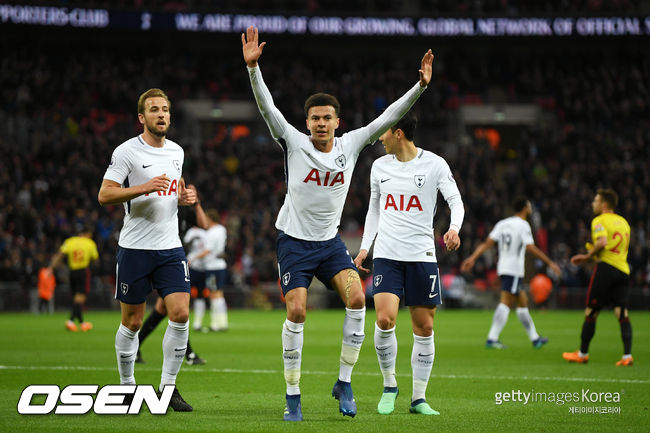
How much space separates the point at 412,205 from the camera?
28.3ft

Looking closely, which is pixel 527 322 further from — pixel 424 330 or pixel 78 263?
pixel 78 263

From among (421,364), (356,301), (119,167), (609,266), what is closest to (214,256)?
(609,266)

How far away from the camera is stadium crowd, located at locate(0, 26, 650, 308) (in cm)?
3206

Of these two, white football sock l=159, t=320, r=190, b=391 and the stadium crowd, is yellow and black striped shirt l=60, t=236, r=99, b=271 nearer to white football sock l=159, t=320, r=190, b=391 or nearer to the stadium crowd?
the stadium crowd

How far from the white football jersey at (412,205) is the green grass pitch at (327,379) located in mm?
1470

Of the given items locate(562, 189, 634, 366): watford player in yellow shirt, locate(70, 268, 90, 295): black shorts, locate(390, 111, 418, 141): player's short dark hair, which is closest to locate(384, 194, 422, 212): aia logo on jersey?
locate(390, 111, 418, 141): player's short dark hair

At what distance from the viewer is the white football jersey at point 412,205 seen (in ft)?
27.9

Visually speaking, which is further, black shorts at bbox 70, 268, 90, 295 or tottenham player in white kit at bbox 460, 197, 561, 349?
black shorts at bbox 70, 268, 90, 295

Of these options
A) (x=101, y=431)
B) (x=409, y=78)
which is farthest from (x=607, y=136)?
(x=101, y=431)

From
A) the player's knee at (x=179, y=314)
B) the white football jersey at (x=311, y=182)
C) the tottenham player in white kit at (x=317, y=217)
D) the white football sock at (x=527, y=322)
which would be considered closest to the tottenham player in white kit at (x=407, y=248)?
the tottenham player in white kit at (x=317, y=217)

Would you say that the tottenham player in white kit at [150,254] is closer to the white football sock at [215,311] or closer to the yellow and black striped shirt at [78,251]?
the white football sock at [215,311]

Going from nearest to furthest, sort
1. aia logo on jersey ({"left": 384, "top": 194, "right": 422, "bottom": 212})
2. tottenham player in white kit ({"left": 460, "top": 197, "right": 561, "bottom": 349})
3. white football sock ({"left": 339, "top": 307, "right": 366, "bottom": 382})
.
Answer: white football sock ({"left": 339, "top": 307, "right": 366, "bottom": 382}), aia logo on jersey ({"left": 384, "top": 194, "right": 422, "bottom": 212}), tottenham player in white kit ({"left": 460, "top": 197, "right": 561, "bottom": 349})

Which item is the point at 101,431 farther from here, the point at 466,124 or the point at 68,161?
the point at 466,124

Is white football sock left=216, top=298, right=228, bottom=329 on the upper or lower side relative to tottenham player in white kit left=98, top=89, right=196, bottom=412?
lower
